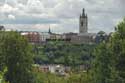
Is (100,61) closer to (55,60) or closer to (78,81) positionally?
(78,81)

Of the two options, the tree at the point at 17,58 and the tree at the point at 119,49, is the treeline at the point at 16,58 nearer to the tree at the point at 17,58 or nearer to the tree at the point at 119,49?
the tree at the point at 17,58

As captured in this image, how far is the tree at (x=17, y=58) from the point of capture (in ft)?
120

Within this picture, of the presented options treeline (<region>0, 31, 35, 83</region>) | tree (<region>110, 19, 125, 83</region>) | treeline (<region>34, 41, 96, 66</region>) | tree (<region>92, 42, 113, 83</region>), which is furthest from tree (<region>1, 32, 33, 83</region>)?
treeline (<region>34, 41, 96, 66</region>)

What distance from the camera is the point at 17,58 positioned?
37344 mm

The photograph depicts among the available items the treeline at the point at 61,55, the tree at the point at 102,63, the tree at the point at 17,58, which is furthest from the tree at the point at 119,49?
the treeline at the point at 61,55

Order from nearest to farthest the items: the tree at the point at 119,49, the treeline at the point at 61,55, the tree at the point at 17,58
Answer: the tree at the point at 119,49
the tree at the point at 17,58
the treeline at the point at 61,55

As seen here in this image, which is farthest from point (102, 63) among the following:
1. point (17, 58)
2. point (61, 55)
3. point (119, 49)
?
point (61, 55)

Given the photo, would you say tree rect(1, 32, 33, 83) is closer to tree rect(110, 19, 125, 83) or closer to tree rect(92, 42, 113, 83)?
tree rect(92, 42, 113, 83)

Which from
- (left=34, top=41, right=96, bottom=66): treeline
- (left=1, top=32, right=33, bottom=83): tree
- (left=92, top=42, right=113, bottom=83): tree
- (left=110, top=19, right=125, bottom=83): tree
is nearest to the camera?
(left=110, top=19, right=125, bottom=83): tree

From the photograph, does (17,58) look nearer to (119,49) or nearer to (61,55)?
(119,49)

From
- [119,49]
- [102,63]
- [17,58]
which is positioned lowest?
[102,63]

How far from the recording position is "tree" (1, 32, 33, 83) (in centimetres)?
3666

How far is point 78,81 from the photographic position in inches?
2463

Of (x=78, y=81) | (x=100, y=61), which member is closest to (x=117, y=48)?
(x=100, y=61)
